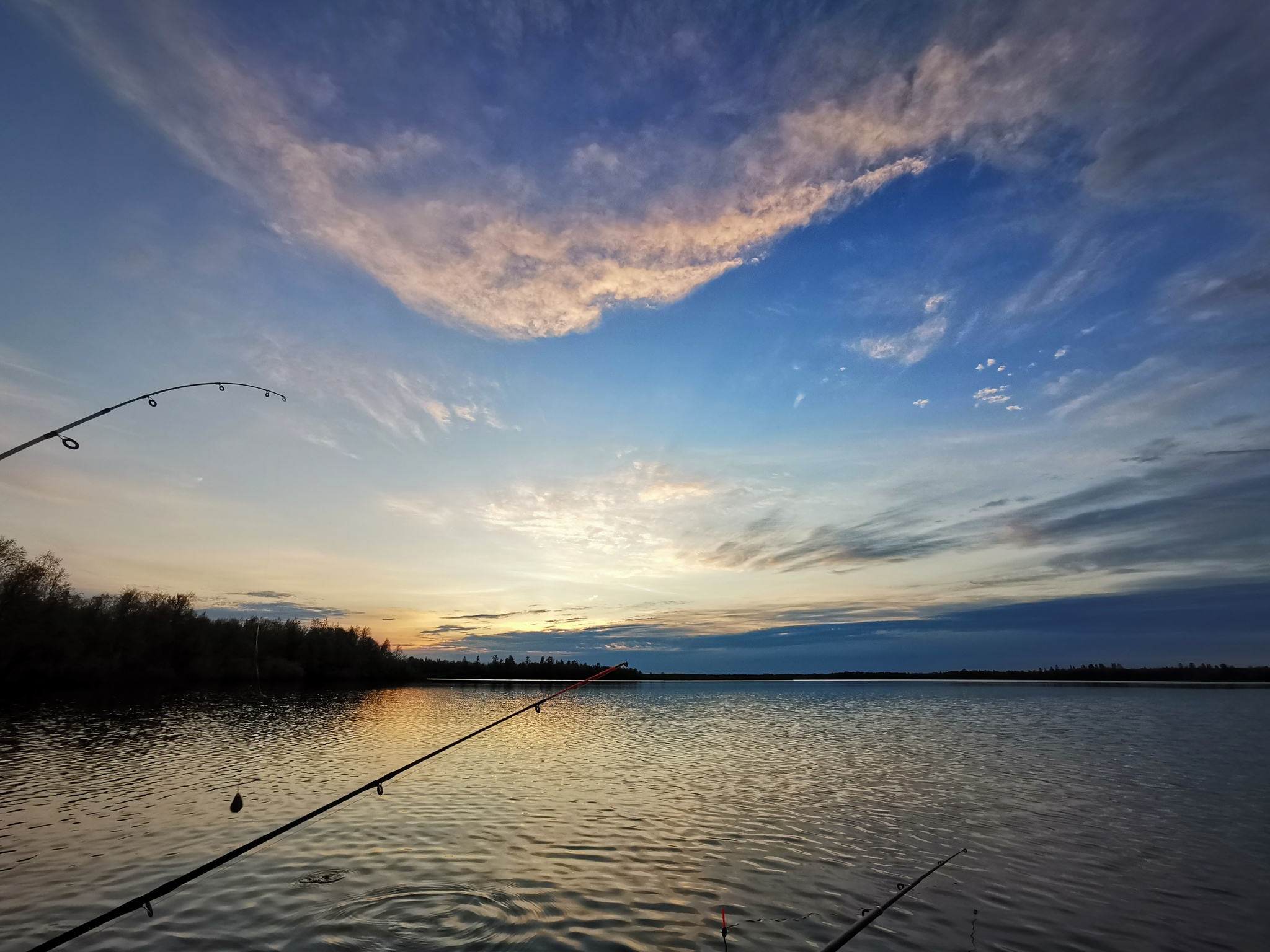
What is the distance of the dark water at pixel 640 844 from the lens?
1226cm

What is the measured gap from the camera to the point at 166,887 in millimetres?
6906

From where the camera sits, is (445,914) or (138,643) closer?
(445,914)

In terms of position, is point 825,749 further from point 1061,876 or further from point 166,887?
point 166,887

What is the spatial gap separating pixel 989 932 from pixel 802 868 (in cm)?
459

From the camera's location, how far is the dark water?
12.3m

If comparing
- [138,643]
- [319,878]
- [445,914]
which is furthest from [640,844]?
[138,643]

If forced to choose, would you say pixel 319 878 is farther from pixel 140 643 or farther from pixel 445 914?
pixel 140 643

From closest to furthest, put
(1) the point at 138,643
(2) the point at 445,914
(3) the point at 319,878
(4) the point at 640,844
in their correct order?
(2) the point at 445,914 < (3) the point at 319,878 < (4) the point at 640,844 < (1) the point at 138,643

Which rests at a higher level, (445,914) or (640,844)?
(445,914)

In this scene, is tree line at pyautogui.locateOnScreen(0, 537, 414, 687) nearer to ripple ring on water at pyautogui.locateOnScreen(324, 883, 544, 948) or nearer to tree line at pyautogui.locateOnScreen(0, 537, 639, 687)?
tree line at pyautogui.locateOnScreen(0, 537, 639, 687)

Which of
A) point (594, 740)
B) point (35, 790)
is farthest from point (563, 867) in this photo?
point (594, 740)

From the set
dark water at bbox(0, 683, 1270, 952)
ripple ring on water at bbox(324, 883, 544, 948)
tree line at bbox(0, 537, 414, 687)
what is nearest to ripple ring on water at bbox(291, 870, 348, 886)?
dark water at bbox(0, 683, 1270, 952)

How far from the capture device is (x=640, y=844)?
17.8 m

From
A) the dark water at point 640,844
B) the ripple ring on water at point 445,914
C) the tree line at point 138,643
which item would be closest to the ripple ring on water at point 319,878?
the dark water at point 640,844
